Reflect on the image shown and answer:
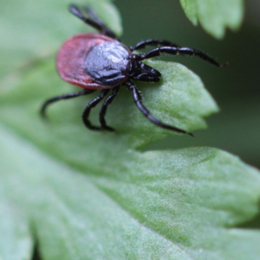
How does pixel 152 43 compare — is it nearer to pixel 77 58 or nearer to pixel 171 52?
pixel 171 52

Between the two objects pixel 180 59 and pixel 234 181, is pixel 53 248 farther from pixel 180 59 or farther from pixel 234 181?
pixel 180 59

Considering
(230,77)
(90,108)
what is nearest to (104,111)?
(90,108)

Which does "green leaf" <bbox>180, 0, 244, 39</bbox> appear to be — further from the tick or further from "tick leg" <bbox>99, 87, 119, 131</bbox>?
"tick leg" <bbox>99, 87, 119, 131</bbox>

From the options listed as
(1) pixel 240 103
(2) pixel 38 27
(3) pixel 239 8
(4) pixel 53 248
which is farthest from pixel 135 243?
(2) pixel 38 27

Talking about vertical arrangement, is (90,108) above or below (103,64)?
below

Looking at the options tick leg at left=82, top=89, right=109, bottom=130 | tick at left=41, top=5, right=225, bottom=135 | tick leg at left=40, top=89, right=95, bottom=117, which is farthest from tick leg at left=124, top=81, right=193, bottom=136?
tick leg at left=40, top=89, right=95, bottom=117

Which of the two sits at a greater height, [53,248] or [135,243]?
[135,243]
